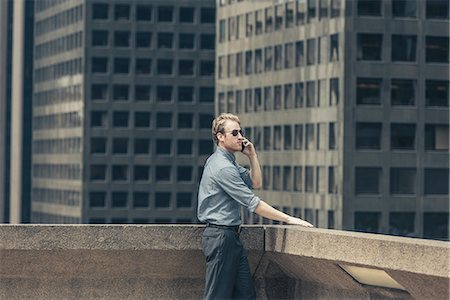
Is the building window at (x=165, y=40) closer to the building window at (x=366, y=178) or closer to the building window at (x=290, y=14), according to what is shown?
the building window at (x=290, y=14)

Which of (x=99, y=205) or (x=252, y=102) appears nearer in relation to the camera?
(x=252, y=102)

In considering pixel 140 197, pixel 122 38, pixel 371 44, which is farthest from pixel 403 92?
pixel 140 197

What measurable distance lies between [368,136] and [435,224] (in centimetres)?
752

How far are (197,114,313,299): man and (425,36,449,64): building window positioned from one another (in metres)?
84.7

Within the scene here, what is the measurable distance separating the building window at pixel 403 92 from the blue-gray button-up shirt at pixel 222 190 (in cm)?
8422

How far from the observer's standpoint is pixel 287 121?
103m

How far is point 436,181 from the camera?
9625cm

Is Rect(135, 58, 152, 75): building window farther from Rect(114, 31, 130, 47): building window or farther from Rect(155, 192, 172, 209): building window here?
Rect(155, 192, 172, 209): building window

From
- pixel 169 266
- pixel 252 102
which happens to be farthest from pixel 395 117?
pixel 169 266

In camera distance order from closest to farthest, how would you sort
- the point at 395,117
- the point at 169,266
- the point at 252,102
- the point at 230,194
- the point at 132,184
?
the point at 230,194
the point at 169,266
the point at 395,117
the point at 252,102
the point at 132,184

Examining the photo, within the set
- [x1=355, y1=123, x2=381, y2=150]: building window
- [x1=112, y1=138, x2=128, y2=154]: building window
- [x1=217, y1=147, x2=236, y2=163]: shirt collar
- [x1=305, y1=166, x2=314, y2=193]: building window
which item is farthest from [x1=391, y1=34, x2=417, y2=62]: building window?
[x1=217, y1=147, x2=236, y2=163]: shirt collar

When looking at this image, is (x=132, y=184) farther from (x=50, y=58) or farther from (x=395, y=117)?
(x=395, y=117)

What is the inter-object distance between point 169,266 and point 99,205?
444 ft

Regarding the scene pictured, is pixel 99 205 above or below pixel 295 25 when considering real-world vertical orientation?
below
